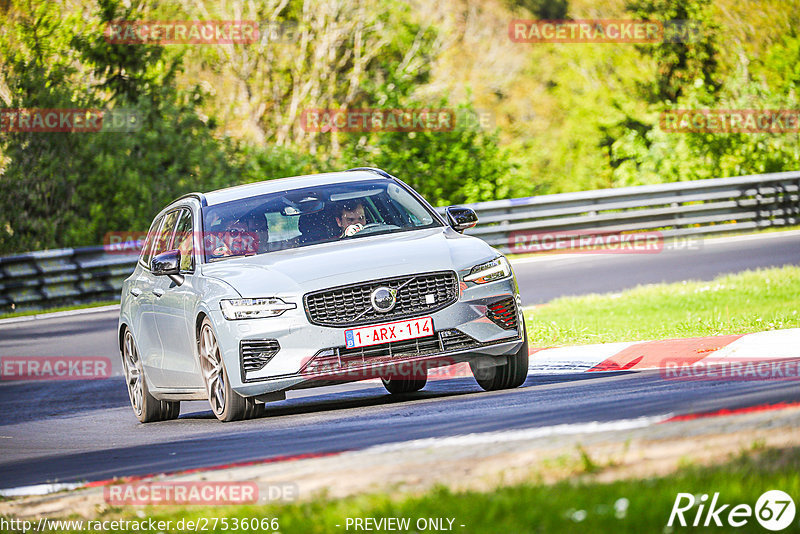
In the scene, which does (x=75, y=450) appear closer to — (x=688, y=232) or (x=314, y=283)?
(x=314, y=283)

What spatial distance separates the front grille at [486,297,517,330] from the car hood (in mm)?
329

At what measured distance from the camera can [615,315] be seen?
13.6 meters

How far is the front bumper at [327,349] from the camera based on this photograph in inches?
339

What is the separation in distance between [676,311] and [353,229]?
15.7 ft

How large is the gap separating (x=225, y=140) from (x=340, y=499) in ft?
80.3

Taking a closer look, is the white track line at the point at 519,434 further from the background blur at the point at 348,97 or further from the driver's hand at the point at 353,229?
the background blur at the point at 348,97

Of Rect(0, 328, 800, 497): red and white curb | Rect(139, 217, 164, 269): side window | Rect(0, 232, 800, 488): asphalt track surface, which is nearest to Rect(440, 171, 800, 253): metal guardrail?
Rect(0, 232, 800, 488): asphalt track surface

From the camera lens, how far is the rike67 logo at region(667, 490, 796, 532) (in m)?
3.96

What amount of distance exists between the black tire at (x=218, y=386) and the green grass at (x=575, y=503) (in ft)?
13.3

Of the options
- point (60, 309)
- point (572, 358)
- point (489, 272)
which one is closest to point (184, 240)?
point (489, 272)

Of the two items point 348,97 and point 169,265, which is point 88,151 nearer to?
point 348,97

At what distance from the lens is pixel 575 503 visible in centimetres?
431

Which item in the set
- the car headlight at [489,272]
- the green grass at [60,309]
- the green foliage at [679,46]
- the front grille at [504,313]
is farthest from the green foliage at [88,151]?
the front grille at [504,313]

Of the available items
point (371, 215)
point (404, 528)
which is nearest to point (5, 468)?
point (371, 215)
